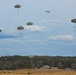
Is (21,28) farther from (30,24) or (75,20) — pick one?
(75,20)

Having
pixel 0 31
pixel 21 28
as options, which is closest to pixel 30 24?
pixel 21 28

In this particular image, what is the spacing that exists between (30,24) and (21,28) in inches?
101

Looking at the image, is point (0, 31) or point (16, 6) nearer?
point (16, 6)

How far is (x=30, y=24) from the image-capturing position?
326ft

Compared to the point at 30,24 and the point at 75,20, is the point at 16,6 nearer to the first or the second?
the point at 30,24

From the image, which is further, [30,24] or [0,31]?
[0,31]

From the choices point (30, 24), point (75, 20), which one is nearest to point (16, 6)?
point (30, 24)

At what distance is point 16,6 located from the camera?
320 feet

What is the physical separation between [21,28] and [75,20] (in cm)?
1403

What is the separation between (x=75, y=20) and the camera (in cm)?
10069

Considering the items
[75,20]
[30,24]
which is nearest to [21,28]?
[30,24]

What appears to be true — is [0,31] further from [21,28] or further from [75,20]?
[75,20]

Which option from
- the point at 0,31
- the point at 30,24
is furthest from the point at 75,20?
the point at 0,31

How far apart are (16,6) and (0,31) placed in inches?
457
